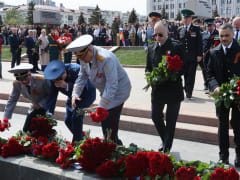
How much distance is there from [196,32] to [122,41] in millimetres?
14928

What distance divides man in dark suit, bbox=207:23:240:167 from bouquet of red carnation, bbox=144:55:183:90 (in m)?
0.45

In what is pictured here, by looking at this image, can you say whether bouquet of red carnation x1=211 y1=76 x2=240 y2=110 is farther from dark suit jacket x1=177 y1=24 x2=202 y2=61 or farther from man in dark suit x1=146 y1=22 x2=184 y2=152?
dark suit jacket x1=177 y1=24 x2=202 y2=61

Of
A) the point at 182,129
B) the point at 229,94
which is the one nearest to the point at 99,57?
the point at 229,94

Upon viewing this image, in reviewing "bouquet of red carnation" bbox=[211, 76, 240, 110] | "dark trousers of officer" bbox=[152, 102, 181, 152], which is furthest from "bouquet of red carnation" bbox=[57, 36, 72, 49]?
"bouquet of red carnation" bbox=[211, 76, 240, 110]

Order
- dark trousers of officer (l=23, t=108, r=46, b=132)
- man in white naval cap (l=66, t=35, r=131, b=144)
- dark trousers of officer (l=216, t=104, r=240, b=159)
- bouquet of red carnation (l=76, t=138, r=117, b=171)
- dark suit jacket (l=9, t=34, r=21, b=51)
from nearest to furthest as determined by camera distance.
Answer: bouquet of red carnation (l=76, t=138, r=117, b=171) < man in white naval cap (l=66, t=35, r=131, b=144) < dark trousers of officer (l=216, t=104, r=240, b=159) < dark trousers of officer (l=23, t=108, r=46, b=132) < dark suit jacket (l=9, t=34, r=21, b=51)

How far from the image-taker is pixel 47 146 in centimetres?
353

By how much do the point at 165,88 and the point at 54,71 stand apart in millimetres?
1488

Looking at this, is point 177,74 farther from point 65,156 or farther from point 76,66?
point 65,156

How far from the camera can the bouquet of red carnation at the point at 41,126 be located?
4.01 metres

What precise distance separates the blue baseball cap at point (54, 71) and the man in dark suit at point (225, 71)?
1.88m

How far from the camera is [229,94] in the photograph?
3.74m

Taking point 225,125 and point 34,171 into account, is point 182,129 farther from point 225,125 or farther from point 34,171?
point 34,171

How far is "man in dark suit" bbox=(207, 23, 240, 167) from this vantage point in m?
4.07

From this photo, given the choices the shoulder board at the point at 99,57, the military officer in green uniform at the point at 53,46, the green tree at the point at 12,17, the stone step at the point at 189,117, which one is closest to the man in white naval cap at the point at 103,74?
the shoulder board at the point at 99,57
